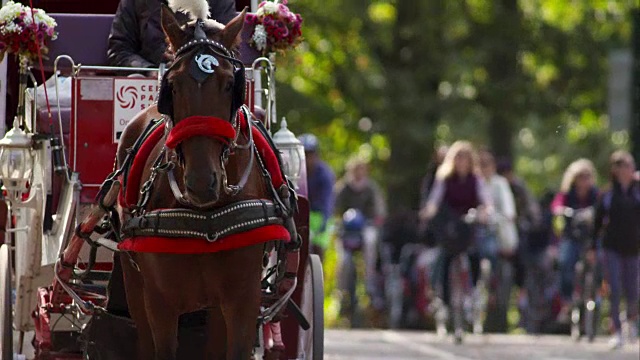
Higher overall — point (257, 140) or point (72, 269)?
point (257, 140)

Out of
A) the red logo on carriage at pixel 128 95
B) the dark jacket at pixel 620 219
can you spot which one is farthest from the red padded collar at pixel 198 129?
the dark jacket at pixel 620 219

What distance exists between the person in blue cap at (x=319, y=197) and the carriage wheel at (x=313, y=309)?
355 inches

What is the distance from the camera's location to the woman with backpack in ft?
65.9

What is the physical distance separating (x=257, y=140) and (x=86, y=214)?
157 centimetres

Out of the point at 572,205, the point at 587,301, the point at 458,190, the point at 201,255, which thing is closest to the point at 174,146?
the point at 201,255

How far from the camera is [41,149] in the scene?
1177 cm

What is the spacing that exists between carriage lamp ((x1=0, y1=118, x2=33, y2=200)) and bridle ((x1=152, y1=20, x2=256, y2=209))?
244cm

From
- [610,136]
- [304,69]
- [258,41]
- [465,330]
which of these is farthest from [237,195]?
[610,136]

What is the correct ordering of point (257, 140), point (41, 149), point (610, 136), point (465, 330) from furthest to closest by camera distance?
point (610, 136) → point (465, 330) → point (41, 149) → point (257, 140)

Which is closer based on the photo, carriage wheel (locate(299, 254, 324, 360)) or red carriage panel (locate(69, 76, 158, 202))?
red carriage panel (locate(69, 76, 158, 202))

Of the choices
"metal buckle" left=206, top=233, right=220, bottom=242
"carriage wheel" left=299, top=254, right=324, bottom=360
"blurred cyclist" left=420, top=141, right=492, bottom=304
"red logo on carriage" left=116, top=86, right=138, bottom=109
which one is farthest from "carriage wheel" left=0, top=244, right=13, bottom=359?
"blurred cyclist" left=420, top=141, right=492, bottom=304

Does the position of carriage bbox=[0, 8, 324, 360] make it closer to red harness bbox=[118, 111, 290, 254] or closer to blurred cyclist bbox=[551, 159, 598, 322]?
red harness bbox=[118, 111, 290, 254]

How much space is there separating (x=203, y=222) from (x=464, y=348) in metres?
10.2

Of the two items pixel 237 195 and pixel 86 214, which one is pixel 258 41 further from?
pixel 237 195
